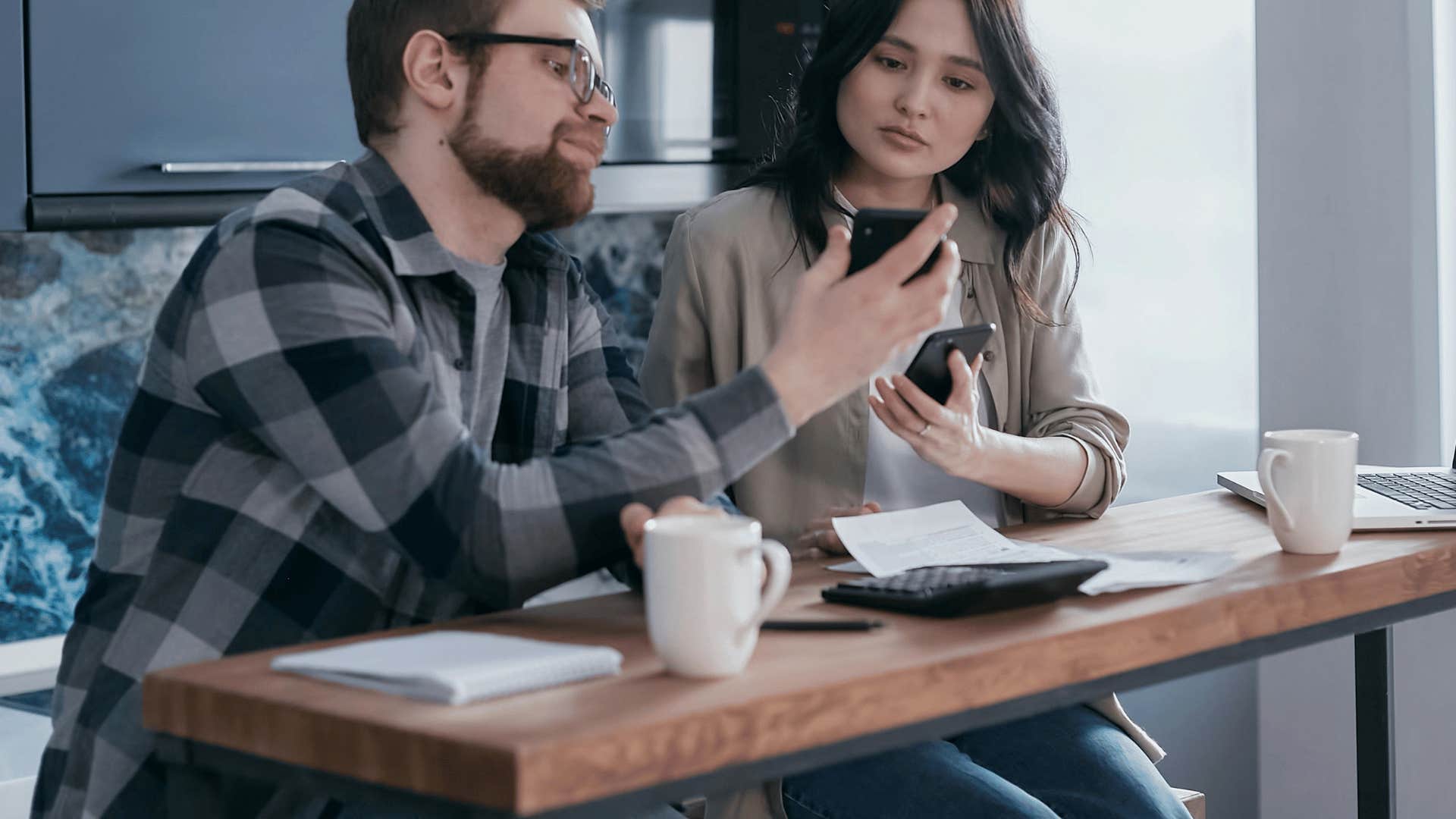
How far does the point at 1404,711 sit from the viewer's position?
2.55m

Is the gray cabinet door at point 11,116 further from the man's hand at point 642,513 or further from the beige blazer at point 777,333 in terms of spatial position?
the man's hand at point 642,513

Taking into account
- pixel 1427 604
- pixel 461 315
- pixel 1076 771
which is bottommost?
pixel 1076 771

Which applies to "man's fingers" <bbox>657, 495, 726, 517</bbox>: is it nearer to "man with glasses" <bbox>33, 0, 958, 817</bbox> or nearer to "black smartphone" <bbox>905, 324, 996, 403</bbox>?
"man with glasses" <bbox>33, 0, 958, 817</bbox>

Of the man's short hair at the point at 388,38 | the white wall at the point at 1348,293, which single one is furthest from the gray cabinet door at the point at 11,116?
the white wall at the point at 1348,293

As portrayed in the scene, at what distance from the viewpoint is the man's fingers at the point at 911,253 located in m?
1.24

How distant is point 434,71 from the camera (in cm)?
142

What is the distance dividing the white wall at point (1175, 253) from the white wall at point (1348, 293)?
85 mm

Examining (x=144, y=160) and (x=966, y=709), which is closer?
(x=966, y=709)

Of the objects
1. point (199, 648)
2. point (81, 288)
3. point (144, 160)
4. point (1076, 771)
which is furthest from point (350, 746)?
point (81, 288)

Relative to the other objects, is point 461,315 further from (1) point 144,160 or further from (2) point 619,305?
(2) point 619,305

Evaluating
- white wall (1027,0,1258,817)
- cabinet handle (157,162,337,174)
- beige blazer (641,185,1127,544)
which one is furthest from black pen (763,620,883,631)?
white wall (1027,0,1258,817)

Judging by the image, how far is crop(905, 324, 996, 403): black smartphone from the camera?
1.50m

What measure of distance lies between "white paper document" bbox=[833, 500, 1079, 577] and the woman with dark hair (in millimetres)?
107

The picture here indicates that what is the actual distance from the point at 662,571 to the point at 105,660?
0.52 metres
